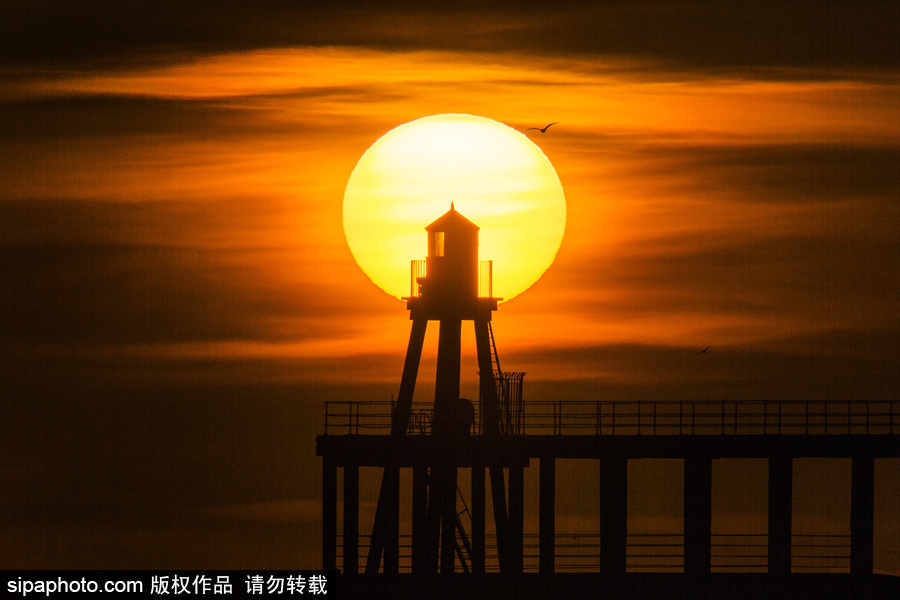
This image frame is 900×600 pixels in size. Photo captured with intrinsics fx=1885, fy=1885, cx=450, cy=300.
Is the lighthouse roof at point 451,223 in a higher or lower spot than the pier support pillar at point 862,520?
higher

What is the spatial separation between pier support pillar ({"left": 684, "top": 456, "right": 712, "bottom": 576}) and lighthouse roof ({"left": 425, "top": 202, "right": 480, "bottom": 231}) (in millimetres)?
9327

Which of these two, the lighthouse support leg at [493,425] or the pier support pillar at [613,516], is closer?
the lighthouse support leg at [493,425]

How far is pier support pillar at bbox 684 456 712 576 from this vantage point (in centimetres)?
5359

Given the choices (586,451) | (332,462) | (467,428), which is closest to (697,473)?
(586,451)

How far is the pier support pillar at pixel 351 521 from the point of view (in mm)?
52406

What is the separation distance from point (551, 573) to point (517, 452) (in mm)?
3850

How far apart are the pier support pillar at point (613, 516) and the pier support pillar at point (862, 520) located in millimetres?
7123

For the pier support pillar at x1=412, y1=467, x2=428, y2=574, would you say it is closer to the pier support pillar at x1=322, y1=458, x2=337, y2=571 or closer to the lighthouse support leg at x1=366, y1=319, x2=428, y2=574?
the lighthouse support leg at x1=366, y1=319, x2=428, y2=574

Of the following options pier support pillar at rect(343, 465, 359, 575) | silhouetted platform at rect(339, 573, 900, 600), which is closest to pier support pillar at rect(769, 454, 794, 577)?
silhouetted platform at rect(339, 573, 900, 600)

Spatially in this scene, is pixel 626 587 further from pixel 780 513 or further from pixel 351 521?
pixel 351 521

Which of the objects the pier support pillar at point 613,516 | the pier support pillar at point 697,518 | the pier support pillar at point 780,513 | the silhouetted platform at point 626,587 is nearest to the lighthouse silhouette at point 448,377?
the silhouetted platform at point 626,587

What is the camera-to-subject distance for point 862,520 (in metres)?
55.4

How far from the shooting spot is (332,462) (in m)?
51.5

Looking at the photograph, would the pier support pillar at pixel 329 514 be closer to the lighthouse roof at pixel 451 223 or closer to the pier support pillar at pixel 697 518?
the lighthouse roof at pixel 451 223
